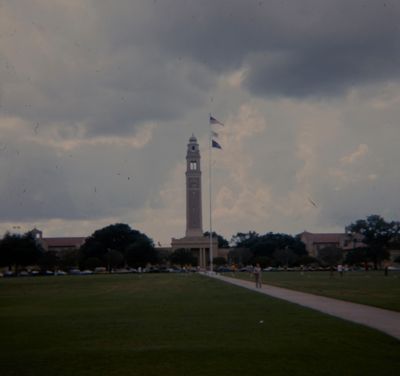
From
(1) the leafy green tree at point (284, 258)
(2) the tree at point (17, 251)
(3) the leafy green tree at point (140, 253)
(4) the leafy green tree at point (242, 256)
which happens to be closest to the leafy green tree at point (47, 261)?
(2) the tree at point (17, 251)

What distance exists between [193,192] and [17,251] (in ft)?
164

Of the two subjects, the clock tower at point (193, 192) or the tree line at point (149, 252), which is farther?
the clock tower at point (193, 192)

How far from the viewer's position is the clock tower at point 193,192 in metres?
160

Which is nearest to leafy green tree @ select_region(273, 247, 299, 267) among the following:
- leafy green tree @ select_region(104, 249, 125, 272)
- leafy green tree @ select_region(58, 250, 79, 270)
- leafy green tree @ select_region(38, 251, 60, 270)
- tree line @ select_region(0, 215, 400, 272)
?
tree line @ select_region(0, 215, 400, 272)

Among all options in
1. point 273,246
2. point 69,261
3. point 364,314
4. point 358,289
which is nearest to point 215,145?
point 358,289

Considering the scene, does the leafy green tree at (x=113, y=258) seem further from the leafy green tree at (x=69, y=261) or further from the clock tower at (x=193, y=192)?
the clock tower at (x=193, y=192)

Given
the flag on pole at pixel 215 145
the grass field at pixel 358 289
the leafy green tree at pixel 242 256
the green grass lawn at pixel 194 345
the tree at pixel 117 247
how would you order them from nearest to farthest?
the green grass lawn at pixel 194 345, the grass field at pixel 358 289, the flag on pole at pixel 215 145, the tree at pixel 117 247, the leafy green tree at pixel 242 256

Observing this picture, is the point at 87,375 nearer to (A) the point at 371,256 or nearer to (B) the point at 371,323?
(B) the point at 371,323

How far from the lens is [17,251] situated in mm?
Result: 121500

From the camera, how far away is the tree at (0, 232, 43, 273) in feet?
398

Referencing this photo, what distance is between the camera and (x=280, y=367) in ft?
39.5

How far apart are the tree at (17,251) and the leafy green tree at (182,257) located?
37.5m

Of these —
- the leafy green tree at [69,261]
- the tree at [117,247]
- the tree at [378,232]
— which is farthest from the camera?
the leafy green tree at [69,261]

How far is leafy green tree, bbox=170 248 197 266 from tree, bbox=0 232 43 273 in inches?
1476
